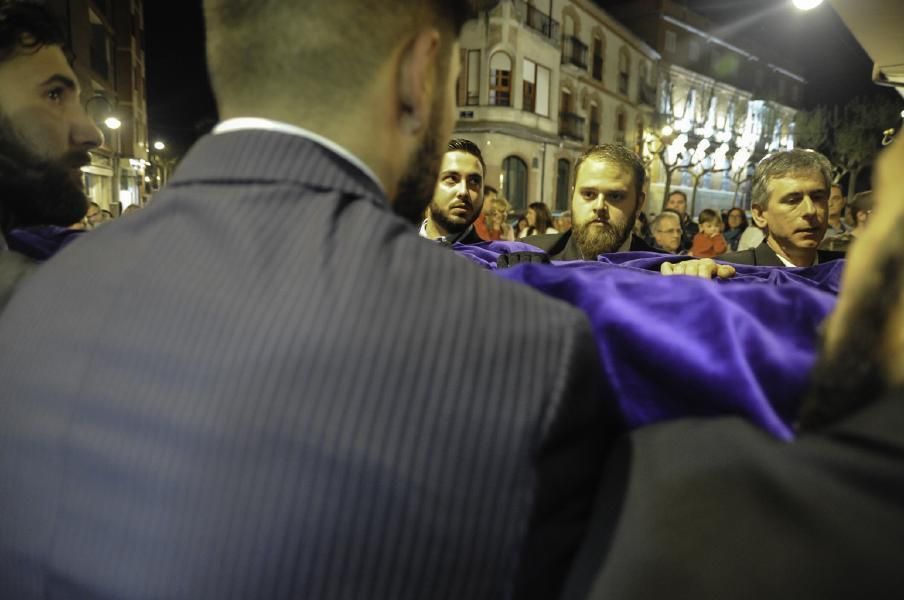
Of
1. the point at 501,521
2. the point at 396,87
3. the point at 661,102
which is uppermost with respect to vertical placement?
the point at 661,102

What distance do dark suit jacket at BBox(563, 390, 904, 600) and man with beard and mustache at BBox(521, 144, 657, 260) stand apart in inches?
119

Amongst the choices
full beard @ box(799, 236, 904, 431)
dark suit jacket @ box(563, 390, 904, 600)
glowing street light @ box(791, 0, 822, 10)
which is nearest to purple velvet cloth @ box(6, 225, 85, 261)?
dark suit jacket @ box(563, 390, 904, 600)

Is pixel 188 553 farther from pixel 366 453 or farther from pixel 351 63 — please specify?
pixel 351 63

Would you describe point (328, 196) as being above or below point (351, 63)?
below

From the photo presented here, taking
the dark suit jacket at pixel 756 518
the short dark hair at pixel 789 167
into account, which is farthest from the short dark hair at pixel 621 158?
the dark suit jacket at pixel 756 518

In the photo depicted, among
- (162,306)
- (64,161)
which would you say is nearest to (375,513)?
(162,306)

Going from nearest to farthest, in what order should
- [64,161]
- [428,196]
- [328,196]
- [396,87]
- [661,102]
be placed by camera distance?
1. [328,196]
2. [396,87]
3. [428,196]
4. [64,161]
5. [661,102]

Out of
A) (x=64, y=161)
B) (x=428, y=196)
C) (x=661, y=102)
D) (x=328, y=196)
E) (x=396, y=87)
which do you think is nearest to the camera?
(x=328, y=196)

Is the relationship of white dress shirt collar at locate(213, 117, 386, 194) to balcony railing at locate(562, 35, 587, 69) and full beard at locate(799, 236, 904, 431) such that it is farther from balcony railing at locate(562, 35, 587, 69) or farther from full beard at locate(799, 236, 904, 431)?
balcony railing at locate(562, 35, 587, 69)

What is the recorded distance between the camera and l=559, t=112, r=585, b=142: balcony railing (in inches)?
929

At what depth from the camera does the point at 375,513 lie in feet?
2.15

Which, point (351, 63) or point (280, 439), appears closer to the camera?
point (280, 439)

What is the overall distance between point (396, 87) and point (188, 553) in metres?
0.71

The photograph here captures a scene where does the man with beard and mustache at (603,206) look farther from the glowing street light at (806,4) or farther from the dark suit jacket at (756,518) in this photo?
the glowing street light at (806,4)
